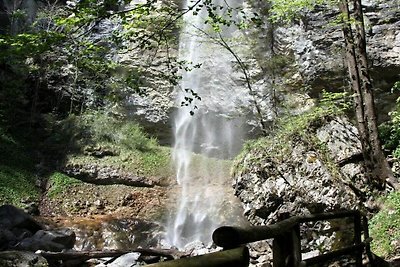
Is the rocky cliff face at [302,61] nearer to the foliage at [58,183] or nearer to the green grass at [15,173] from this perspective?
the foliage at [58,183]

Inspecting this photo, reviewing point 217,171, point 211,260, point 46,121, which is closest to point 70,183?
point 46,121

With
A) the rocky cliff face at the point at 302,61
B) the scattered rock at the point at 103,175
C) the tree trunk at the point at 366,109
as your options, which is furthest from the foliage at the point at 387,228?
the scattered rock at the point at 103,175

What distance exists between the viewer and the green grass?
1265cm

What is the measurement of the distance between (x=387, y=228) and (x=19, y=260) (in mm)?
6552

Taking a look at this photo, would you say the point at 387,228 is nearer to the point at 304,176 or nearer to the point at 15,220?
the point at 304,176

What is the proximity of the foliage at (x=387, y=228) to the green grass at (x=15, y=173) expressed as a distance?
10060 millimetres

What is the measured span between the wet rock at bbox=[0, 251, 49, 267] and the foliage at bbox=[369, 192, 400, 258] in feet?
18.3

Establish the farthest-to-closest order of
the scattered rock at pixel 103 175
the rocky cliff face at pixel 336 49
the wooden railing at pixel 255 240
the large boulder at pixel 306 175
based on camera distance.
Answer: the scattered rock at pixel 103 175, the rocky cliff face at pixel 336 49, the large boulder at pixel 306 175, the wooden railing at pixel 255 240

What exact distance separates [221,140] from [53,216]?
7.43m

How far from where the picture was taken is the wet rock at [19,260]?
438 cm

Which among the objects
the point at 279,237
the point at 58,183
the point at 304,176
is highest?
the point at 279,237

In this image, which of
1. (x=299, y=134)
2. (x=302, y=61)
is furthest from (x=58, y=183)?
(x=302, y=61)

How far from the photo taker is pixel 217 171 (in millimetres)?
15336

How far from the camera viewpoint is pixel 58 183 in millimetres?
13812
